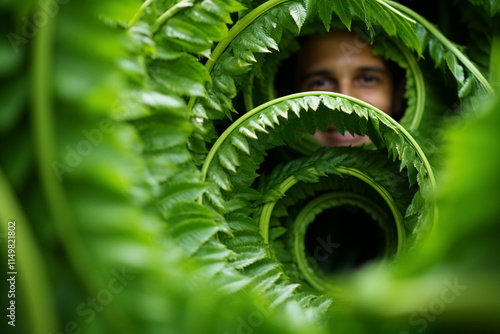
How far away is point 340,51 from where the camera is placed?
1.04 metres

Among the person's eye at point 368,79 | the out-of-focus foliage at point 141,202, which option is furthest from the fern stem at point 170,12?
the person's eye at point 368,79

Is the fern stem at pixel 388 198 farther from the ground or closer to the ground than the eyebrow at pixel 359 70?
closer to the ground

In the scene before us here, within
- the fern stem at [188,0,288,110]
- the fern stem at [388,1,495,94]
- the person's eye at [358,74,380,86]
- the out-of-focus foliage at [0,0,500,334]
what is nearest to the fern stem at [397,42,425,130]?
the fern stem at [388,1,495,94]

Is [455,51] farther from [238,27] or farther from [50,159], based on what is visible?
[50,159]

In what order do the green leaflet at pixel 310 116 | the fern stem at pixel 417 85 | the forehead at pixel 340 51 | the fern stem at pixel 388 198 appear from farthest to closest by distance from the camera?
the forehead at pixel 340 51 → the fern stem at pixel 417 85 → the fern stem at pixel 388 198 → the green leaflet at pixel 310 116

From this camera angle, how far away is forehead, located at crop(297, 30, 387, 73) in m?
1.02

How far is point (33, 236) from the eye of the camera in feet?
1.00

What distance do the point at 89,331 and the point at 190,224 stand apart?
0.18 m

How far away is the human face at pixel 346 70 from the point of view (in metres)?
1.03

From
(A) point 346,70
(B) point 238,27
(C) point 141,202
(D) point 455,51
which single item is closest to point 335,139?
(A) point 346,70

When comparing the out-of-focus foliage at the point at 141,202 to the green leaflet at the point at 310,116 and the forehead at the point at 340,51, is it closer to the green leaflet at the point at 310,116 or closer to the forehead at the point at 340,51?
the green leaflet at the point at 310,116

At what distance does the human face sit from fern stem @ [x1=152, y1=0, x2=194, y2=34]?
1.96 feet

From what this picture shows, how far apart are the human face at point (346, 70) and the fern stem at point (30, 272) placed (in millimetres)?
791

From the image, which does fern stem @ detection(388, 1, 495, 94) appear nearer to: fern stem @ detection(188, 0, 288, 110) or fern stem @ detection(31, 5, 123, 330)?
fern stem @ detection(188, 0, 288, 110)
